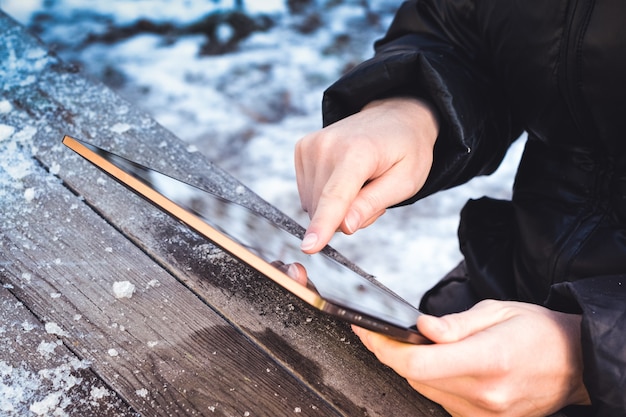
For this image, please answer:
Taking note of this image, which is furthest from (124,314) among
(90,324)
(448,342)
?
(448,342)

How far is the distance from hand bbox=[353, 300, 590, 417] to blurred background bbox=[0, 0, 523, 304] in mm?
1407

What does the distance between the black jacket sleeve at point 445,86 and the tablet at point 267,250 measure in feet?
1.16

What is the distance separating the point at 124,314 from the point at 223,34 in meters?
2.98

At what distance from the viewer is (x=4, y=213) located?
1070mm

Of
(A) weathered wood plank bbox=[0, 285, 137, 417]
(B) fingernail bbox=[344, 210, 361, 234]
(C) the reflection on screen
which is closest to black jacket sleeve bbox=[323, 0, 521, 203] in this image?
(B) fingernail bbox=[344, 210, 361, 234]

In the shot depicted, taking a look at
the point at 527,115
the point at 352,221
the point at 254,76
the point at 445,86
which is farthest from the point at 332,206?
the point at 254,76

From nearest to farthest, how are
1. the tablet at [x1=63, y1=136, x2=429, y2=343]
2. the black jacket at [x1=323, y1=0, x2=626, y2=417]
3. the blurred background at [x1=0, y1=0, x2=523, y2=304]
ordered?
the tablet at [x1=63, y1=136, x2=429, y2=343] → the black jacket at [x1=323, y1=0, x2=626, y2=417] → the blurred background at [x1=0, y1=0, x2=523, y2=304]

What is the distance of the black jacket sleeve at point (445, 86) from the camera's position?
44.4 inches

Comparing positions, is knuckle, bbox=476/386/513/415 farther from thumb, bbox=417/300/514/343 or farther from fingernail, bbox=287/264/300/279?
fingernail, bbox=287/264/300/279

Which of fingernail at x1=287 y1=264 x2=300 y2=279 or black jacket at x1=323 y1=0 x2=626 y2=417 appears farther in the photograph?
black jacket at x1=323 y1=0 x2=626 y2=417

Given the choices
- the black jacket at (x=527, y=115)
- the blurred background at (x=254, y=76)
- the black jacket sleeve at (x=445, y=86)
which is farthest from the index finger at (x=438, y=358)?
the blurred background at (x=254, y=76)

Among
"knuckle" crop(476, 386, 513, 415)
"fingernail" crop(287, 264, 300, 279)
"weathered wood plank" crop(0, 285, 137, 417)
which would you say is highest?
"fingernail" crop(287, 264, 300, 279)

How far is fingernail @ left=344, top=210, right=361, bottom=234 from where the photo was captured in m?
Answer: 0.91

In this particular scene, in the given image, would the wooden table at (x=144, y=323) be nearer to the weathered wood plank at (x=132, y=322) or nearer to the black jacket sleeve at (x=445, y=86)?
the weathered wood plank at (x=132, y=322)
